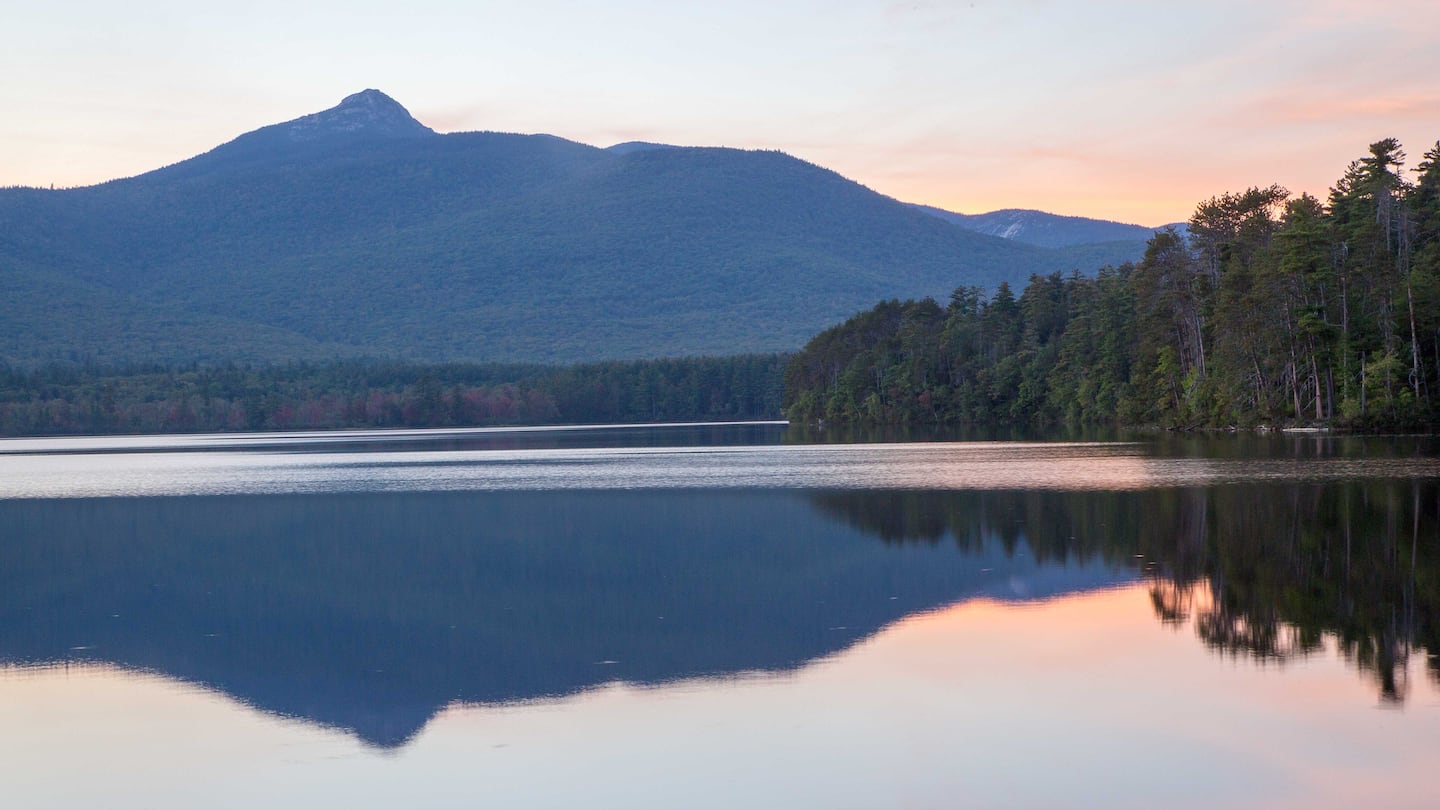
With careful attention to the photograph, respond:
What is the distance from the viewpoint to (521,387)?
165750mm

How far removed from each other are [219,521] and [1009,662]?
959 inches

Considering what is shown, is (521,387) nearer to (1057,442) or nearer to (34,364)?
(34,364)

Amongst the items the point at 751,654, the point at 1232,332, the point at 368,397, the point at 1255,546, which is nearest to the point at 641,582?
the point at 751,654

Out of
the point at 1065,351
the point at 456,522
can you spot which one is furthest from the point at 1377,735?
the point at 1065,351

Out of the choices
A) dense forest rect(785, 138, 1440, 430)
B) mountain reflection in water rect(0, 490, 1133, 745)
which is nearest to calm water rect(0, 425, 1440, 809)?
mountain reflection in water rect(0, 490, 1133, 745)

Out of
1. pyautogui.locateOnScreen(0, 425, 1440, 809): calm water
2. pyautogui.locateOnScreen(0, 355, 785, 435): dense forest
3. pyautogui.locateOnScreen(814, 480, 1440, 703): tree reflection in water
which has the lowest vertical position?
pyautogui.locateOnScreen(0, 425, 1440, 809): calm water

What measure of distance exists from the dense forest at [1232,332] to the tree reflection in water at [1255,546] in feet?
99.7

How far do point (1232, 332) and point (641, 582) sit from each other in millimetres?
51342

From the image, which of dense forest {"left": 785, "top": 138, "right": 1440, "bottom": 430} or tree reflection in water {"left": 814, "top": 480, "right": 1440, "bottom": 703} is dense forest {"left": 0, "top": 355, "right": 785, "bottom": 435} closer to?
dense forest {"left": 785, "top": 138, "right": 1440, "bottom": 430}

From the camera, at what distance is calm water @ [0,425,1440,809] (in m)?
10.7

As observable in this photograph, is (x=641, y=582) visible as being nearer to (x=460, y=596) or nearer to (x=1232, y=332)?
(x=460, y=596)

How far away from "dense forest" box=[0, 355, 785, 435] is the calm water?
12147 centimetres

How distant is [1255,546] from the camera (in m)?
21.5

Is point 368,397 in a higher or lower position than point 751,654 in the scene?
higher
